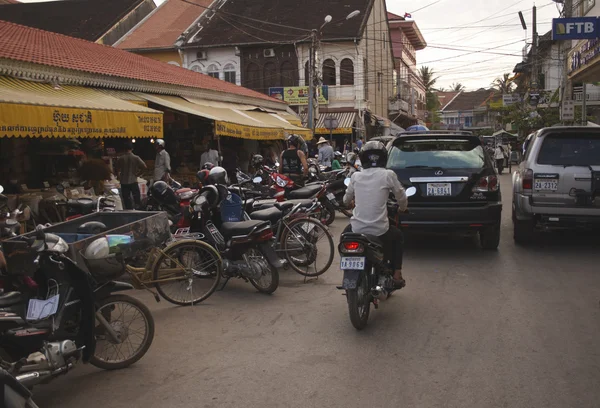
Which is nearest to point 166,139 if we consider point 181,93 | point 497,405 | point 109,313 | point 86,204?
point 181,93

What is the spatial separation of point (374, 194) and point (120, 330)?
8.64 feet

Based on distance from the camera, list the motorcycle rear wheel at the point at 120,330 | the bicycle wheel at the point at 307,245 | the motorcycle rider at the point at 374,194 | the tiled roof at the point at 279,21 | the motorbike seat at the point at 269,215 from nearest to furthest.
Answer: the motorcycle rear wheel at the point at 120,330
the motorcycle rider at the point at 374,194
the bicycle wheel at the point at 307,245
the motorbike seat at the point at 269,215
the tiled roof at the point at 279,21

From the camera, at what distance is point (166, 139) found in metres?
20.0

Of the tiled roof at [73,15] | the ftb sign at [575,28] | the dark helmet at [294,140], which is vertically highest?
the tiled roof at [73,15]

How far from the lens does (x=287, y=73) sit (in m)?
38.2

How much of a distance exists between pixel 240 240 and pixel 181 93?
12209mm

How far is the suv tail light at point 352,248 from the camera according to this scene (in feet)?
17.9

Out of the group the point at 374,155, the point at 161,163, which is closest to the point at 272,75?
the point at 161,163

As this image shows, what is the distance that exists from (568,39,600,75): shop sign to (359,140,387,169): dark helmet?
12316 millimetres

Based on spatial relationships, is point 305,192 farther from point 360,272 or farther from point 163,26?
point 163,26

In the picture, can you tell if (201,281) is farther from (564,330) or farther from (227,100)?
(227,100)

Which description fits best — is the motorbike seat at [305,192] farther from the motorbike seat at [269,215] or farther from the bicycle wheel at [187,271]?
the bicycle wheel at [187,271]

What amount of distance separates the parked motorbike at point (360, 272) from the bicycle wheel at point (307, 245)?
211 centimetres

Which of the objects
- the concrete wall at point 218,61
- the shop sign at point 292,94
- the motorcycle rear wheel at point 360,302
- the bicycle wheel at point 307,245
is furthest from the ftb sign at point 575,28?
the concrete wall at point 218,61
